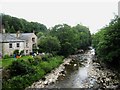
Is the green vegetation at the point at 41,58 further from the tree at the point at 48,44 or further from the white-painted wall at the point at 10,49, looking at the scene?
the white-painted wall at the point at 10,49

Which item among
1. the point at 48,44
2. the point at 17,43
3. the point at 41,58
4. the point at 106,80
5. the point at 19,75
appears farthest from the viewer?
the point at 48,44

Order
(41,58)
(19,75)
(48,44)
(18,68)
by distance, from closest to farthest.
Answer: (19,75), (18,68), (41,58), (48,44)

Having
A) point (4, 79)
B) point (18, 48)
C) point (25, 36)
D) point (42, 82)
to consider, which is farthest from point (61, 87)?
point (25, 36)

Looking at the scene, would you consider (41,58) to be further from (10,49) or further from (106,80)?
(106,80)

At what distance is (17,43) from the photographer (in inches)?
2499

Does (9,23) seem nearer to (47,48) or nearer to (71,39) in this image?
(71,39)

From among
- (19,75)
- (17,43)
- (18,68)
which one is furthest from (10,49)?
(19,75)

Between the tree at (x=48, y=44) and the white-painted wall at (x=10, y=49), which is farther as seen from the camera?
the tree at (x=48, y=44)

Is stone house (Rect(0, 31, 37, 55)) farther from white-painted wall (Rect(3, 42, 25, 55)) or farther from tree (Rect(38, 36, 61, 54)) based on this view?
tree (Rect(38, 36, 61, 54))

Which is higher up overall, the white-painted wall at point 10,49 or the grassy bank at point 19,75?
the white-painted wall at point 10,49

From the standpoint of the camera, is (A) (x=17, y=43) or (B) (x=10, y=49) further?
(A) (x=17, y=43)

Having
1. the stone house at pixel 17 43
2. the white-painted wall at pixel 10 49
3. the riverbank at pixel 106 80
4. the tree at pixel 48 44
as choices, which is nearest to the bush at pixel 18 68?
the riverbank at pixel 106 80

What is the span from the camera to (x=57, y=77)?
146ft

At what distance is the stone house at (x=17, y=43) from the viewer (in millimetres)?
57031
